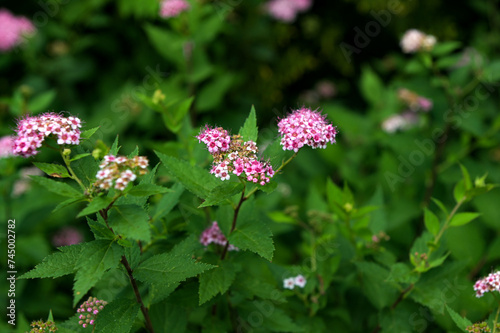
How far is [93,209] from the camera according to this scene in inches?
48.8

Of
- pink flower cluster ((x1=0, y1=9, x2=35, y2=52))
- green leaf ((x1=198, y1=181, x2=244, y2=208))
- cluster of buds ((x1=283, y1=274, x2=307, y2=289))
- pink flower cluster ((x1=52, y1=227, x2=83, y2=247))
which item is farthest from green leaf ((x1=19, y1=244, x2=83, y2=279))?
pink flower cluster ((x1=0, y1=9, x2=35, y2=52))

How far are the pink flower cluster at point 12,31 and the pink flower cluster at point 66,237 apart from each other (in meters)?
1.58

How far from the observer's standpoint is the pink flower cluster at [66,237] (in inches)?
127

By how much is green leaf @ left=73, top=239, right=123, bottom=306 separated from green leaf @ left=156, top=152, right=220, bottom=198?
281mm

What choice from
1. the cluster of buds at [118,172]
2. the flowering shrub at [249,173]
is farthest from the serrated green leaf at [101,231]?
the cluster of buds at [118,172]

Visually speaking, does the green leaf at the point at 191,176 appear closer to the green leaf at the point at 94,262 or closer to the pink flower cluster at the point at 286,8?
the green leaf at the point at 94,262

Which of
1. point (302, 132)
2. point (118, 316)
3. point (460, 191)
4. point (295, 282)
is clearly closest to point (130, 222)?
point (118, 316)

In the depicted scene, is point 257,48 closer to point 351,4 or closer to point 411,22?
point 351,4

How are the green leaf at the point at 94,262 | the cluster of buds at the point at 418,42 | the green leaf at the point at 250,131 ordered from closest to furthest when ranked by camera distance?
the green leaf at the point at 94,262 → the green leaf at the point at 250,131 → the cluster of buds at the point at 418,42

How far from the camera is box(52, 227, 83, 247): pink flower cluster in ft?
10.6

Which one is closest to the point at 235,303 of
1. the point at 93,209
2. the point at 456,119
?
the point at 93,209

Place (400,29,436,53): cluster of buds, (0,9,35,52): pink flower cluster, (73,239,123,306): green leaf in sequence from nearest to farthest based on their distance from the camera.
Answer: (73,239,123,306): green leaf < (400,29,436,53): cluster of buds < (0,9,35,52): pink flower cluster

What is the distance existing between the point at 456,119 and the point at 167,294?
2.01 m

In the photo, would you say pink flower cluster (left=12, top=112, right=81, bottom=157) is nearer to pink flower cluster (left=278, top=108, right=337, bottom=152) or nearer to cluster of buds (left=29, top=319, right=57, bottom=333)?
cluster of buds (left=29, top=319, right=57, bottom=333)
